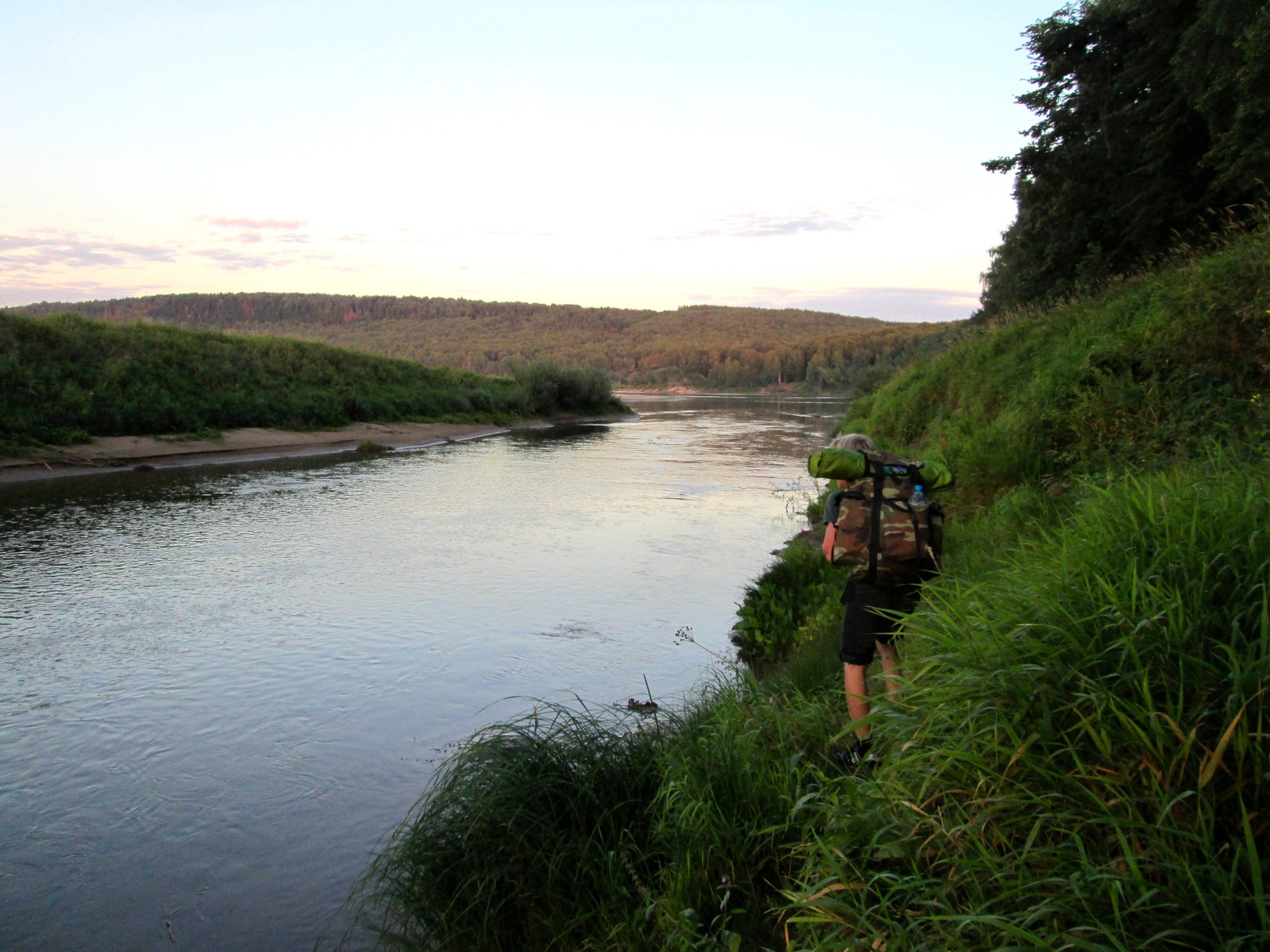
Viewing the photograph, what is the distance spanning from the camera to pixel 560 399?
196 feet

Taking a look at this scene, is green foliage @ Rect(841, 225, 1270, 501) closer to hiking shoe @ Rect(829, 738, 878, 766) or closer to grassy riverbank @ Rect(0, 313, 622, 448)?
hiking shoe @ Rect(829, 738, 878, 766)

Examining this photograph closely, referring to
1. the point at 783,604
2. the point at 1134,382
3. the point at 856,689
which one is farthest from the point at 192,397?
the point at 856,689

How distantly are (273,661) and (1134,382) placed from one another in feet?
30.2

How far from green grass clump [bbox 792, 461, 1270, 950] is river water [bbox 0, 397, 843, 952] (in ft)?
10.3

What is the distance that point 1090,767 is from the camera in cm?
267

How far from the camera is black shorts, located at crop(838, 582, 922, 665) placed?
4641mm

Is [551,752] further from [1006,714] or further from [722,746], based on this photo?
[1006,714]

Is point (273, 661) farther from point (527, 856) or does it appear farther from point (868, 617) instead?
point (868, 617)

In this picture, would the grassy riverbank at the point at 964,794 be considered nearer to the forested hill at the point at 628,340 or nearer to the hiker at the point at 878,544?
the hiker at the point at 878,544

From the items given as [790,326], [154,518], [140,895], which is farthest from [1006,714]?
[790,326]

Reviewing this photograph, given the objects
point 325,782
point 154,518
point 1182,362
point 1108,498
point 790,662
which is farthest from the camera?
point 154,518

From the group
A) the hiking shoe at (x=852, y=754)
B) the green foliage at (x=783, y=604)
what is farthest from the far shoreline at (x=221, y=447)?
the hiking shoe at (x=852, y=754)

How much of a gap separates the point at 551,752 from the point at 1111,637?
2712 mm

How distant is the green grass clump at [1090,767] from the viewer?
236 centimetres
